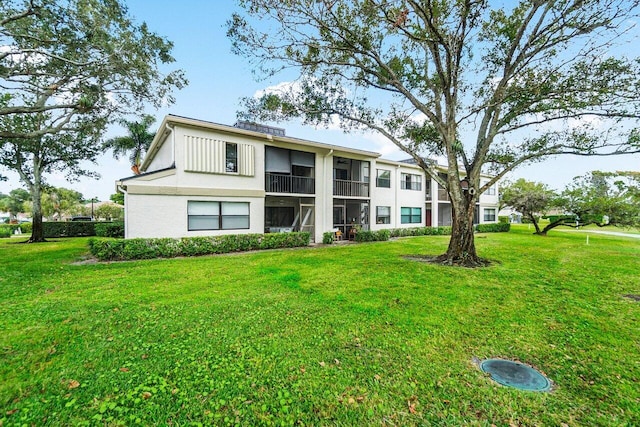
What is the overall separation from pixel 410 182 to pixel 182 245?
1874 centimetres

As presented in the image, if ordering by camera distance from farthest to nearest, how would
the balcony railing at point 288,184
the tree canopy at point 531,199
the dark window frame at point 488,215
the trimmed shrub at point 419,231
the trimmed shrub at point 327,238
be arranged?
the dark window frame at point 488,215
the tree canopy at point 531,199
the trimmed shrub at point 419,231
the trimmed shrub at point 327,238
the balcony railing at point 288,184

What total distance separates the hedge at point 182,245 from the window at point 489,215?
26000 millimetres

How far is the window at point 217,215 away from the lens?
12859 millimetres

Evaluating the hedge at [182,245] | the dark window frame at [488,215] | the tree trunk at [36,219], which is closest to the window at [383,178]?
the hedge at [182,245]

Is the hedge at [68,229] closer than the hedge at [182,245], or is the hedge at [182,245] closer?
the hedge at [182,245]

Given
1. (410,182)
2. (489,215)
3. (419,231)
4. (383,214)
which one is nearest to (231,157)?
(383,214)

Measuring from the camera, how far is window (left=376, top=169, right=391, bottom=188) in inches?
835

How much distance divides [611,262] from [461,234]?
645 cm

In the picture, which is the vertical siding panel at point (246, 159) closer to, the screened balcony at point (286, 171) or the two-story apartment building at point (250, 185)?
the two-story apartment building at point (250, 185)

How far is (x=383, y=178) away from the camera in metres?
21.5

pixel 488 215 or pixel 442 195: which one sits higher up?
pixel 442 195

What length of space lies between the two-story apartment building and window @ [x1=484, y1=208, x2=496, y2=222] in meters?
14.9

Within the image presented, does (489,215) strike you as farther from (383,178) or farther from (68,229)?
(68,229)

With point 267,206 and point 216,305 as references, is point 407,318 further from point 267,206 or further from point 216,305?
point 267,206
